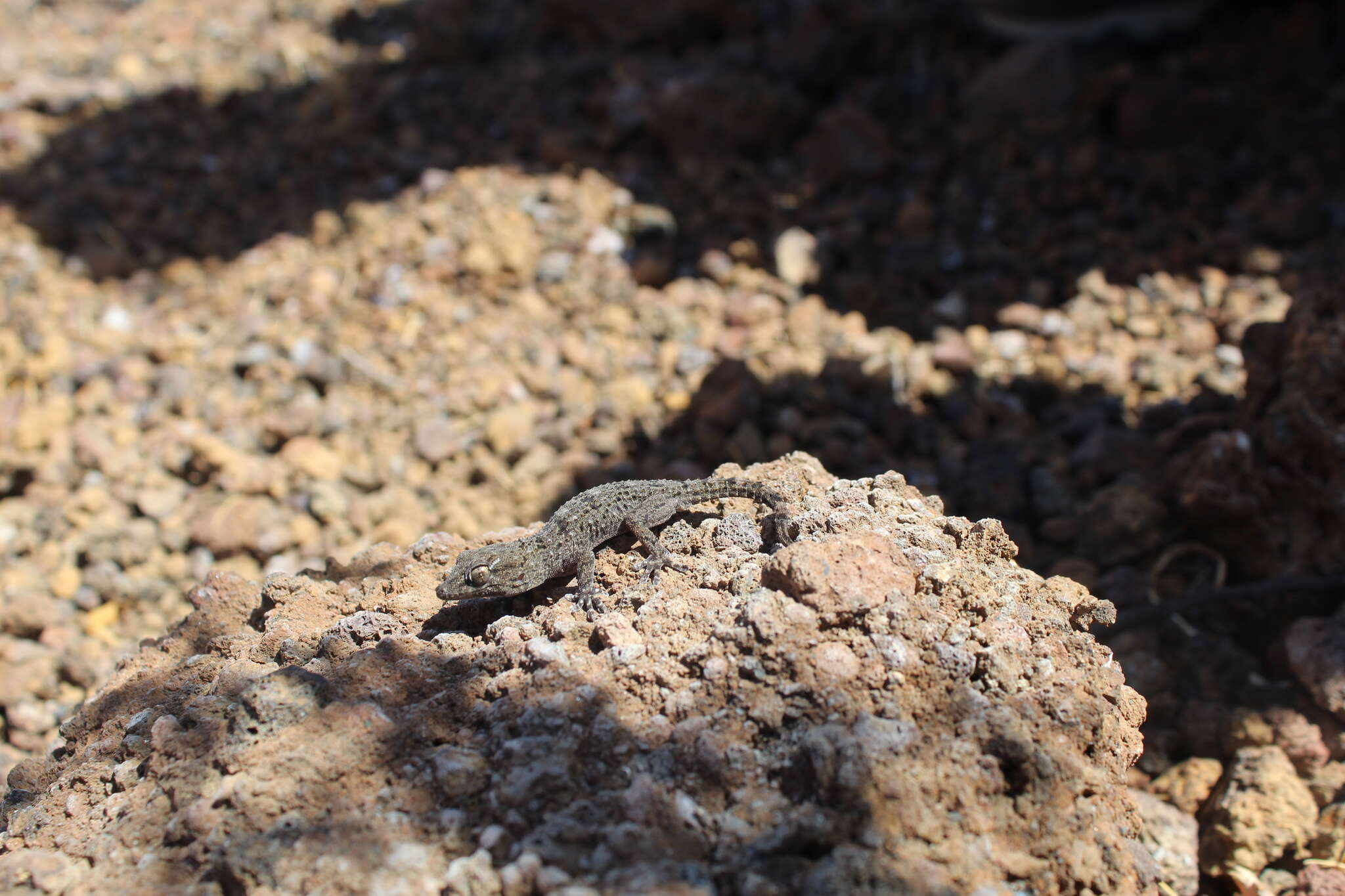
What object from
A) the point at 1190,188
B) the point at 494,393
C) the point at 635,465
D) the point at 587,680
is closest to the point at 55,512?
the point at 494,393

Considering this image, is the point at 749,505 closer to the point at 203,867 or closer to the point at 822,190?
the point at 203,867

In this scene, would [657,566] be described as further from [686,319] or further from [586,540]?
[686,319]

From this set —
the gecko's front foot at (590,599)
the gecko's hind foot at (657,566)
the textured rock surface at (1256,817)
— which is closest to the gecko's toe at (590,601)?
the gecko's front foot at (590,599)

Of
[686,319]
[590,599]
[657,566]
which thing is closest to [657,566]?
[657,566]

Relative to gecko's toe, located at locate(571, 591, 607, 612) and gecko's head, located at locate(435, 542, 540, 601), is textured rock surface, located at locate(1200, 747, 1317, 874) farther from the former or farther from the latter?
gecko's head, located at locate(435, 542, 540, 601)

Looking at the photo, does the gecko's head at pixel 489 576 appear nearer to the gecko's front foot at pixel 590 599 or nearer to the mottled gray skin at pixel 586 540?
the mottled gray skin at pixel 586 540
